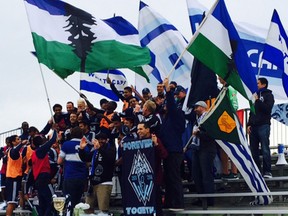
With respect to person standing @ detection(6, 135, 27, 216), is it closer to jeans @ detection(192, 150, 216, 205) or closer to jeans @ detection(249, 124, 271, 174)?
jeans @ detection(192, 150, 216, 205)

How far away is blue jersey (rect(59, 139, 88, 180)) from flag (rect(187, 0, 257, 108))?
3.12 m

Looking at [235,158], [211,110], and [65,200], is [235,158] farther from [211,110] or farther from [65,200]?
[65,200]

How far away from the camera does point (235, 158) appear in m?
13.8

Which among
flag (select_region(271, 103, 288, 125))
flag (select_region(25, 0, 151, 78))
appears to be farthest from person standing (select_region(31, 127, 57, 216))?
flag (select_region(271, 103, 288, 125))

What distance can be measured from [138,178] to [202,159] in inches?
51.0

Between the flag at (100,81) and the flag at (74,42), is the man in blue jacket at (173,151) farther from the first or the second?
the flag at (100,81)

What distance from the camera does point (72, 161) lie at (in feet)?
47.7

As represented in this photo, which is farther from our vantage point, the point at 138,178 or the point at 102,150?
the point at 102,150

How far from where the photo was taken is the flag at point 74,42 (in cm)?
1499

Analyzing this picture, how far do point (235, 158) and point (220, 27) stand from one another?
8.06ft

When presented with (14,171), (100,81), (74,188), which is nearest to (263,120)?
(74,188)

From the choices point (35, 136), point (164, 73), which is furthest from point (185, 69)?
point (35, 136)

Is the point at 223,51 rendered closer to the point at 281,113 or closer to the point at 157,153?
the point at 157,153

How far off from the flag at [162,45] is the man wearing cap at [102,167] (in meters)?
3.90
